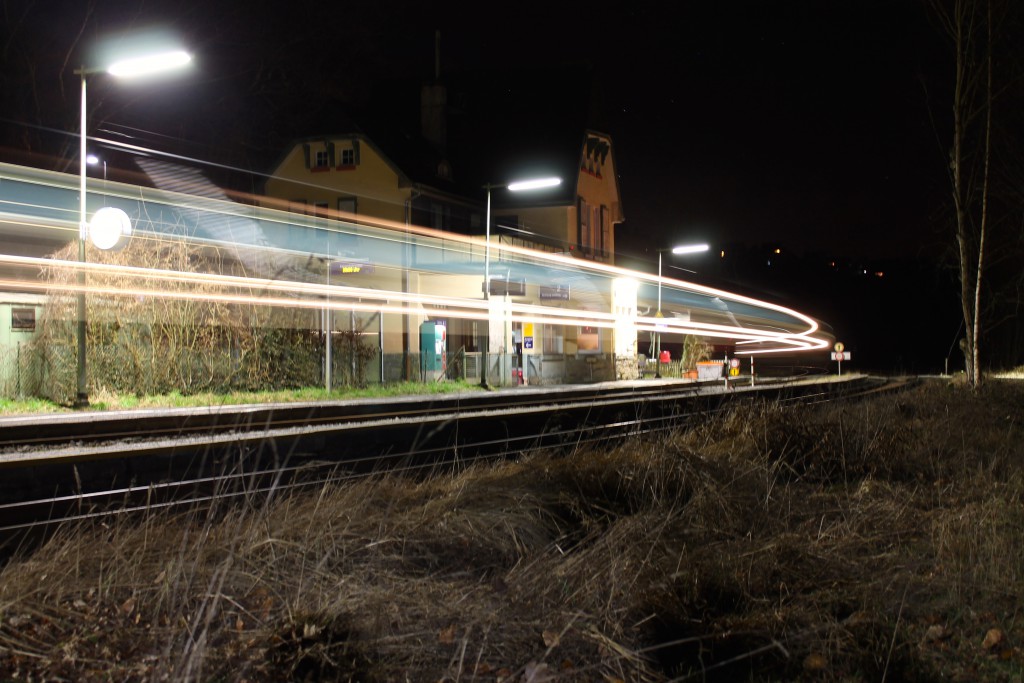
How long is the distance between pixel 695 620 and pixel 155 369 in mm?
23441

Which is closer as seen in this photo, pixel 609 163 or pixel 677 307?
pixel 677 307

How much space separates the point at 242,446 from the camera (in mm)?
9906

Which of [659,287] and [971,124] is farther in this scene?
[659,287]

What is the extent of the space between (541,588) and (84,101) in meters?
19.1

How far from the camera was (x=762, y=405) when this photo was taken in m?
13.7

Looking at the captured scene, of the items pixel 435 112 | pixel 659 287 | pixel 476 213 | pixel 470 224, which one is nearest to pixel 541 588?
pixel 659 287

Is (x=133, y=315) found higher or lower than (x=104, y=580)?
higher

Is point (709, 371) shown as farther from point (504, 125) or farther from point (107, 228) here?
point (107, 228)

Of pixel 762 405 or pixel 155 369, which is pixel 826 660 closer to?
pixel 762 405

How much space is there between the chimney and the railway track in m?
29.2

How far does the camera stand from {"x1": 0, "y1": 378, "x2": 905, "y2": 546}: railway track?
9391 mm

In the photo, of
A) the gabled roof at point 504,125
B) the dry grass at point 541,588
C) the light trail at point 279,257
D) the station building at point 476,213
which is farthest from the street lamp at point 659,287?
the dry grass at point 541,588

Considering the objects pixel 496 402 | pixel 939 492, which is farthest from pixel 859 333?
pixel 939 492

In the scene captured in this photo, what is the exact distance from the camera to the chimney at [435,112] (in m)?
53.9
